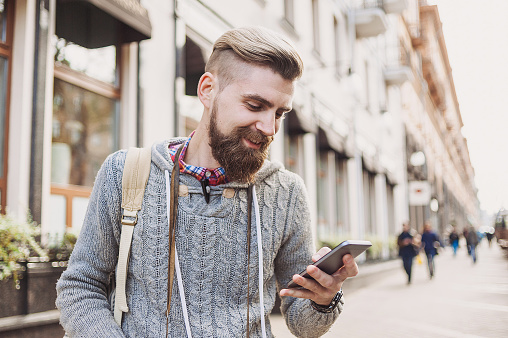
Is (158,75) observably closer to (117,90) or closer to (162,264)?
(117,90)

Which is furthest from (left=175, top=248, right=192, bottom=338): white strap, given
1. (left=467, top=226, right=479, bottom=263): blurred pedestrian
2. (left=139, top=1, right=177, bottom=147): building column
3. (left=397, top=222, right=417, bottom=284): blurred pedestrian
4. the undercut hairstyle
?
(left=467, top=226, right=479, bottom=263): blurred pedestrian

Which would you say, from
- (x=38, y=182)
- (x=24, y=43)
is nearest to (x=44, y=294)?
(x=38, y=182)

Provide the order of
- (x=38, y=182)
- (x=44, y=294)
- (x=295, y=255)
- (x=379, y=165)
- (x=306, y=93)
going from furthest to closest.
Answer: (x=379, y=165)
(x=306, y=93)
(x=38, y=182)
(x=44, y=294)
(x=295, y=255)

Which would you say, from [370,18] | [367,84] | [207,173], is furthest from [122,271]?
[367,84]

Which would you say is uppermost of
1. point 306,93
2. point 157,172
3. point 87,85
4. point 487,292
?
point 306,93

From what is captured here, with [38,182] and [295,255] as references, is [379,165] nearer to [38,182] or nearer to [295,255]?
[38,182]

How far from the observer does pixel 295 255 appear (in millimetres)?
2084

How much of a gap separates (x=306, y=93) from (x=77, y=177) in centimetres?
822

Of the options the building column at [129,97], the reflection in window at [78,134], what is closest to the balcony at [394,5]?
the building column at [129,97]

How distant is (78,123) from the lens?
20.6 feet

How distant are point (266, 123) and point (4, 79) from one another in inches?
175

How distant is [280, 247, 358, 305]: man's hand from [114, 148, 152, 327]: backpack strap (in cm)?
54

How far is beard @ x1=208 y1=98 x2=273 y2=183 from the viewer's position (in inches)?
72.9

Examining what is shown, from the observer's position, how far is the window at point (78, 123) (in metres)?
5.98
